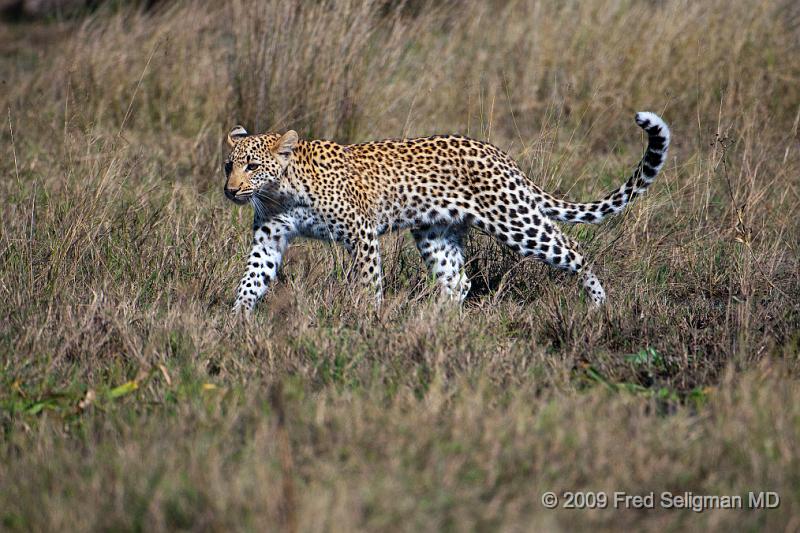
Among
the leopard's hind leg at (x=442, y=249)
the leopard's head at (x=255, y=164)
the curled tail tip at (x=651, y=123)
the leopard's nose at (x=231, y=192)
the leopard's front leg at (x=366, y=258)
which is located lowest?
the leopard's hind leg at (x=442, y=249)

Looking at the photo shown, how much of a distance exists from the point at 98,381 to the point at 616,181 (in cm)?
519

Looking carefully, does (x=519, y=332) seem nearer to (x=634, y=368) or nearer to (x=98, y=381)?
(x=634, y=368)

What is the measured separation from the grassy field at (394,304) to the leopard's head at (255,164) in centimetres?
56

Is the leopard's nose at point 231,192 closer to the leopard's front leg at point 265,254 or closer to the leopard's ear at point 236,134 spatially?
the leopard's front leg at point 265,254

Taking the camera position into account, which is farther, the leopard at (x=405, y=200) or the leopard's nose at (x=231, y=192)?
the leopard at (x=405, y=200)

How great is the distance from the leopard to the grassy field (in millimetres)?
237

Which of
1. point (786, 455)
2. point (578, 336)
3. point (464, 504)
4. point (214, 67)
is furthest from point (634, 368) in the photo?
point (214, 67)

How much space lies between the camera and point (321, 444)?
4.07 meters

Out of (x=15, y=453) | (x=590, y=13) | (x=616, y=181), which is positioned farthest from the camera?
(x=590, y=13)

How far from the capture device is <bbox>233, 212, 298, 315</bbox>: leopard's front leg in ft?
21.7

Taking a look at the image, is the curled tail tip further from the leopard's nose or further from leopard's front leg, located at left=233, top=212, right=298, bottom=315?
the leopard's nose

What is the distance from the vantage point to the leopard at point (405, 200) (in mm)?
6648

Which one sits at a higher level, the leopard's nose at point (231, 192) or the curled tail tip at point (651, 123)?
the curled tail tip at point (651, 123)

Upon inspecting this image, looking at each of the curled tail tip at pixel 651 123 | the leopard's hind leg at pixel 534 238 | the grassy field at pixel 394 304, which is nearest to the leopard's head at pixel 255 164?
the grassy field at pixel 394 304
